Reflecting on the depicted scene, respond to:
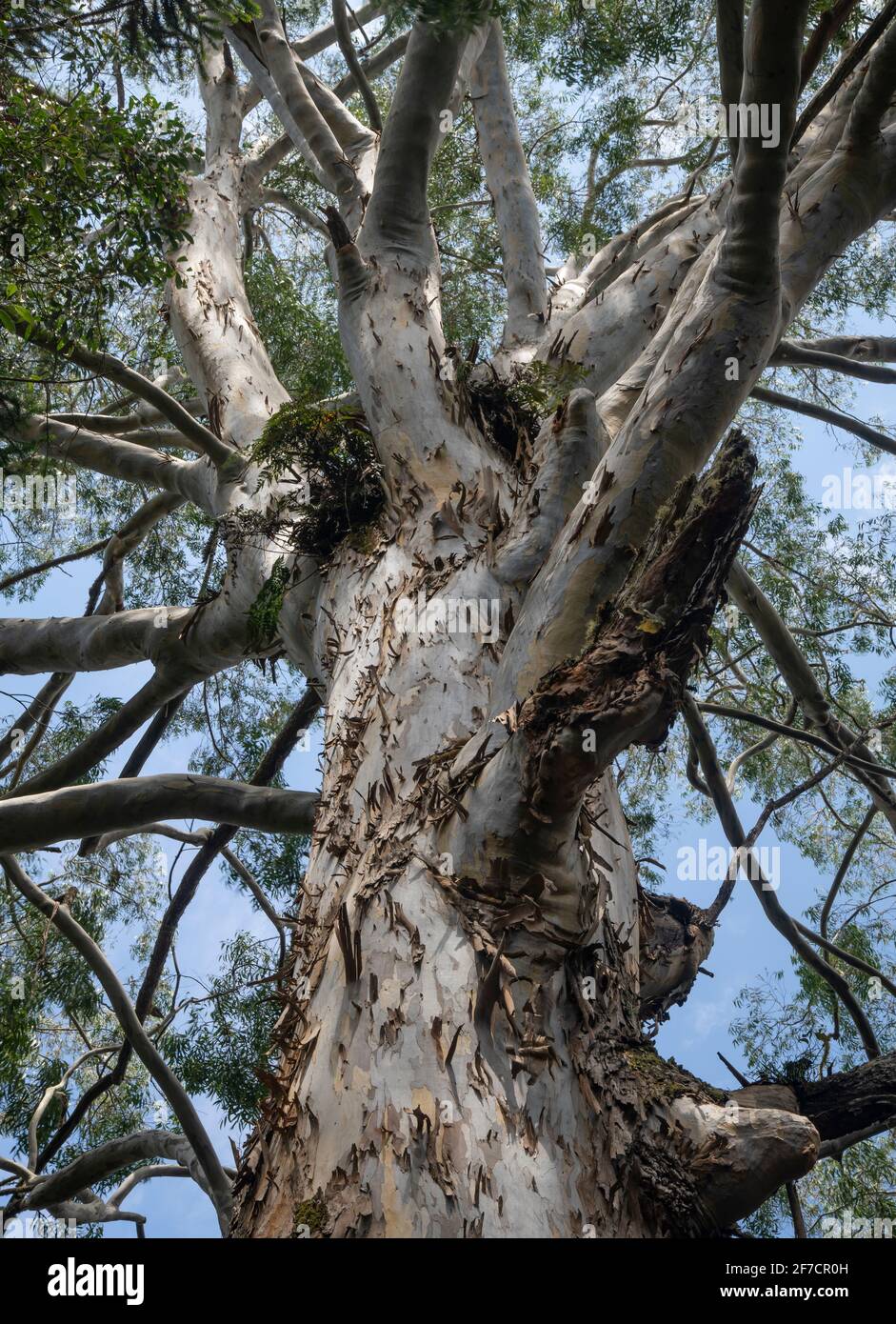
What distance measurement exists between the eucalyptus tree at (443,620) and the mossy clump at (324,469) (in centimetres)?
1

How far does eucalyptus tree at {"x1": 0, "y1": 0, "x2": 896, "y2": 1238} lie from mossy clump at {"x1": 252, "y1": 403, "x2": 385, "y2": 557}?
1 centimetres

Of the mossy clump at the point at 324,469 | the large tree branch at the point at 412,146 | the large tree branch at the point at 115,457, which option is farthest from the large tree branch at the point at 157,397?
the large tree branch at the point at 412,146

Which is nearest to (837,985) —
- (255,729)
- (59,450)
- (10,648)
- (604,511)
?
(604,511)

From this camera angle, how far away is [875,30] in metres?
2.31

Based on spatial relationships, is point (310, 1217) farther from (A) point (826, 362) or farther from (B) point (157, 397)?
(A) point (826, 362)

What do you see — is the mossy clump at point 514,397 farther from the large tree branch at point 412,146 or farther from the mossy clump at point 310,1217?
the mossy clump at point 310,1217

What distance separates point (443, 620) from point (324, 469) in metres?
0.99

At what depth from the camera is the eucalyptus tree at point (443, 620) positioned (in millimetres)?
1712

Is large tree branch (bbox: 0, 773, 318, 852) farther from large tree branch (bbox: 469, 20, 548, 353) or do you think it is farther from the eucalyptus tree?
large tree branch (bbox: 469, 20, 548, 353)

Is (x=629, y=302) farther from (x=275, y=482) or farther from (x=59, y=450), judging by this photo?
(x=59, y=450)

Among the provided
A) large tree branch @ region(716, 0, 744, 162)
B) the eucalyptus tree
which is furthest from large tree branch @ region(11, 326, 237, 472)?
large tree branch @ region(716, 0, 744, 162)

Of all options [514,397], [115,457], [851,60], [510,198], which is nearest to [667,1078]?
[514,397]

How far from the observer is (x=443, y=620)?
8.17 ft
